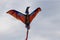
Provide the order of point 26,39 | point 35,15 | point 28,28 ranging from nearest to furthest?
point 26,39
point 28,28
point 35,15

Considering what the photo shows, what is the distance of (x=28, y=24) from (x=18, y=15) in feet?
10.8

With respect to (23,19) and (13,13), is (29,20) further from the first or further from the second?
(13,13)

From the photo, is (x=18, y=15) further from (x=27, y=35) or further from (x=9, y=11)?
(x=27, y=35)

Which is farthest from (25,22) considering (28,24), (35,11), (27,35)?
(35,11)

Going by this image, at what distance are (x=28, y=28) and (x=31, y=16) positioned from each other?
6.14 feet

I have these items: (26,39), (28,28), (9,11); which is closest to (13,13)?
(9,11)

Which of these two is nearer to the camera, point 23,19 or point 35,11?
point 23,19

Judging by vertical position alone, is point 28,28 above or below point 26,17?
below

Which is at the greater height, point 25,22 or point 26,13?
point 26,13

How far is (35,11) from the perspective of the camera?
18.2 meters

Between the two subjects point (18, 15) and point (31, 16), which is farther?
point (18, 15)

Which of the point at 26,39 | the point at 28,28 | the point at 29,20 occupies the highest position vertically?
the point at 29,20

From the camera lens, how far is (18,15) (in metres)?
18.5

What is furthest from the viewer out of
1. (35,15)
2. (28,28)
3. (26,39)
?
(35,15)
